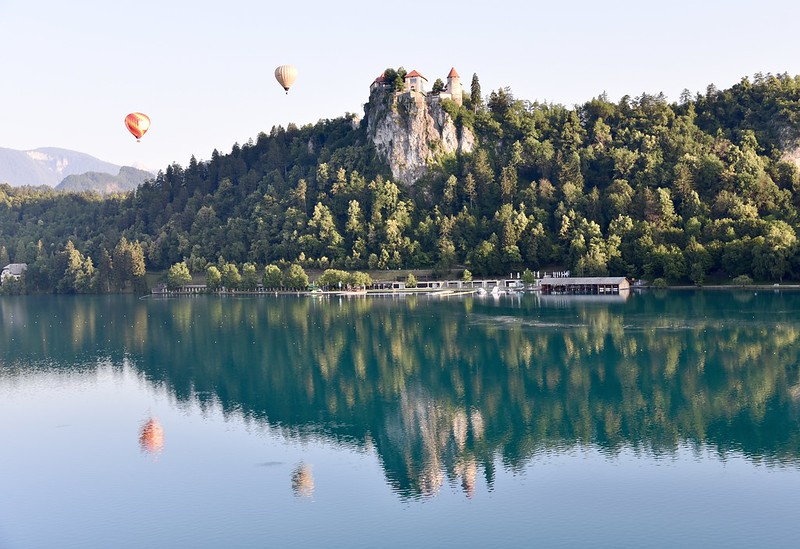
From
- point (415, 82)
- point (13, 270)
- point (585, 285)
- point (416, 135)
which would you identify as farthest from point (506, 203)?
point (13, 270)

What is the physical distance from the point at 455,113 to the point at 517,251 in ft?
157

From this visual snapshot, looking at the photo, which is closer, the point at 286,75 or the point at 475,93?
the point at 286,75

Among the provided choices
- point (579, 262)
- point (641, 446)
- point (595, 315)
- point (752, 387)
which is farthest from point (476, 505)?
point (579, 262)

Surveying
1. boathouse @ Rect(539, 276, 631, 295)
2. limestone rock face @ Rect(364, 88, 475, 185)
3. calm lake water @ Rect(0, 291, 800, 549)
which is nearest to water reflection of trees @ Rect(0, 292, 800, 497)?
calm lake water @ Rect(0, 291, 800, 549)

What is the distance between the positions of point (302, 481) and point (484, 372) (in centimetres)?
2351

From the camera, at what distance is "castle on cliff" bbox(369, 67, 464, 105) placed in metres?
166

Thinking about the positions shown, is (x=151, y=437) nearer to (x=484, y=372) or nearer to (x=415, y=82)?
(x=484, y=372)

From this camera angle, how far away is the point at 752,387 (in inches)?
1809

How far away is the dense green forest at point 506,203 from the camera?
11981cm

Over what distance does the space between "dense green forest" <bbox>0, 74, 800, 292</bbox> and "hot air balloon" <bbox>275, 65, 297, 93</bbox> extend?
4722 cm

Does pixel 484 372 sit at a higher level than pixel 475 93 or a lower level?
lower

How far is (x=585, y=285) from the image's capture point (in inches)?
4532

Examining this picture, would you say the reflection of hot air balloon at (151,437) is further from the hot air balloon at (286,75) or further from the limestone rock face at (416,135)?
the limestone rock face at (416,135)

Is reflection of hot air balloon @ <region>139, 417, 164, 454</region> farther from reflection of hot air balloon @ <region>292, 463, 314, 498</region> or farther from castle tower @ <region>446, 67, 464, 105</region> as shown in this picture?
castle tower @ <region>446, 67, 464, 105</region>
